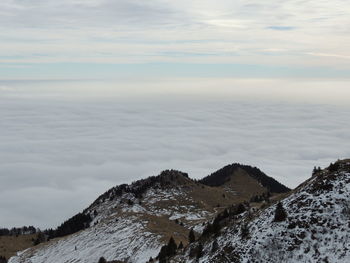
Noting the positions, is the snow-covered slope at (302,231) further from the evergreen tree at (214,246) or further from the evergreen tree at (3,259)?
the evergreen tree at (3,259)

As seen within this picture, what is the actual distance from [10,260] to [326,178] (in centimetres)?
12594

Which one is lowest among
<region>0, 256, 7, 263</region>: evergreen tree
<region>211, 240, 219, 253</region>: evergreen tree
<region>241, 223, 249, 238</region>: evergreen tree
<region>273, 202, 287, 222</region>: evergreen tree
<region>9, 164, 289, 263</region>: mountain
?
<region>0, 256, 7, 263</region>: evergreen tree

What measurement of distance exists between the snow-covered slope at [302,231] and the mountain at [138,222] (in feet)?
135

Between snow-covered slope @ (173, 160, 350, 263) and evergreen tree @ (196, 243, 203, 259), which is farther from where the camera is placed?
evergreen tree @ (196, 243, 203, 259)

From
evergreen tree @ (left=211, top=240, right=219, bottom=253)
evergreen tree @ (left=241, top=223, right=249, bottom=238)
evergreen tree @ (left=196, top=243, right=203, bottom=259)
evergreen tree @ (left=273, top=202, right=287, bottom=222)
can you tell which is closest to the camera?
evergreen tree @ (left=273, top=202, right=287, bottom=222)

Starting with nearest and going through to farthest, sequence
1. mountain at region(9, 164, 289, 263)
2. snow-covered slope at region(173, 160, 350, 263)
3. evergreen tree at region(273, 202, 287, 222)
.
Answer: snow-covered slope at region(173, 160, 350, 263) → evergreen tree at region(273, 202, 287, 222) → mountain at region(9, 164, 289, 263)

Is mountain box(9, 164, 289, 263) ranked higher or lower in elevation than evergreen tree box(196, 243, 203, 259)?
lower

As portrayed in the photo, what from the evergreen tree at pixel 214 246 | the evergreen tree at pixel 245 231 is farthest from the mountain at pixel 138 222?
the evergreen tree at pixel 245 231

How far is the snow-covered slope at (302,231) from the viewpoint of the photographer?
41.4 meters

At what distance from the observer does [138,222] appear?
11612 centimetres

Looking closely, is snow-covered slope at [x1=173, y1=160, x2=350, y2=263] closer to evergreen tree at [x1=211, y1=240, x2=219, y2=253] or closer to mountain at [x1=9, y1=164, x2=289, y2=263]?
evergreen tree at [x1=211, y1=240, x2=219, y2=253]

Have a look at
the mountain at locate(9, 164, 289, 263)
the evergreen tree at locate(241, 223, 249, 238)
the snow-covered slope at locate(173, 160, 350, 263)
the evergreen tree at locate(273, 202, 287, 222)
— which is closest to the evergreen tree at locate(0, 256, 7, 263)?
the mountain at locate(9, 164, 289, 263)

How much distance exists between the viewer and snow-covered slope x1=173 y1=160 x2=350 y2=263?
41375 mm

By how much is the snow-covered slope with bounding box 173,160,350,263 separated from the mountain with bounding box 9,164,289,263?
41216 millimetres
